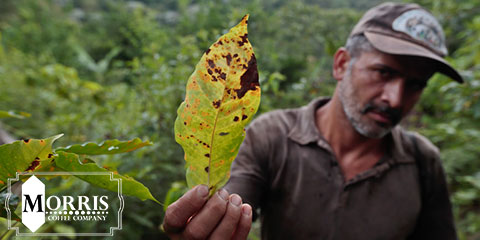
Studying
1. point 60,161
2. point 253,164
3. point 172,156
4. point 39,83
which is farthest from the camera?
point 39,83

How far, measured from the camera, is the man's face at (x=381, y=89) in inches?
45.3

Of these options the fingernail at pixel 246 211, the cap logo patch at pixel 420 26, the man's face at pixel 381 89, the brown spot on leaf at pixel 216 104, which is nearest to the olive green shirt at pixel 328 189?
the man's face at pixel 381 89

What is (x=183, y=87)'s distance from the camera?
54.7 inches

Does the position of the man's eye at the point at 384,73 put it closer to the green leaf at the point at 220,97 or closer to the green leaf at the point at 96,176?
the green leaf at the point at 220,97

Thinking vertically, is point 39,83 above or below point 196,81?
above

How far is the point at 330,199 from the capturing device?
115 centimetres

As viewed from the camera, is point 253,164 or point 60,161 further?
point 253,164

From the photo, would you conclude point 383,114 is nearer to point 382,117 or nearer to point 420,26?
point 382,117

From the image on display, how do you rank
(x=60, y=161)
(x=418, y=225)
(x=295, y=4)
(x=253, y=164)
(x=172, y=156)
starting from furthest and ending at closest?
(x=295, y=4), (x=172, y=156), (x=418, y=225), (x=253, y=164), (x=60, y=161)

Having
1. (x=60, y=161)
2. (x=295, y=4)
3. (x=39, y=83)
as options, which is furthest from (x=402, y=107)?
(x=39, y=83)

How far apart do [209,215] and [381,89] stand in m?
1.00

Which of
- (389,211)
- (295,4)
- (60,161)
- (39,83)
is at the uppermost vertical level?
(295,4)

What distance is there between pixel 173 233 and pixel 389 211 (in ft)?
3.35

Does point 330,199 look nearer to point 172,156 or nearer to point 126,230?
point 172,156
